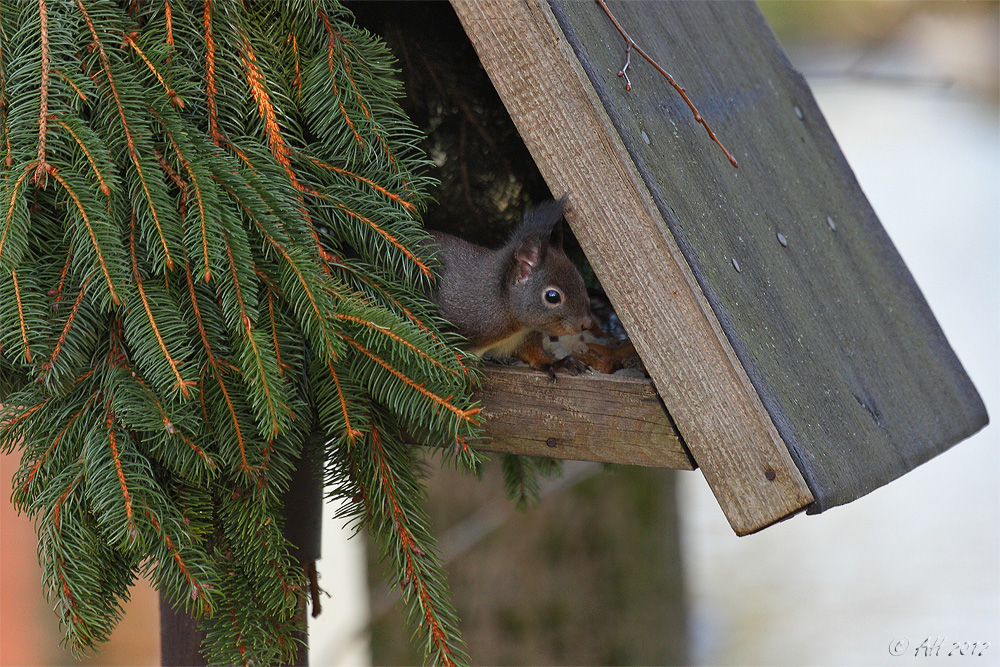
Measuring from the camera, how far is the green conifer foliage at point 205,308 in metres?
1.13

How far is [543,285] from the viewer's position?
63.7 inches

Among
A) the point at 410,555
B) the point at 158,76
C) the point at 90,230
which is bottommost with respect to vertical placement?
the point at 410,555

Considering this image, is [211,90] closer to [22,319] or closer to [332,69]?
[332,69]

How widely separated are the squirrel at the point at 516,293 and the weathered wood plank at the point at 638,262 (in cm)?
20

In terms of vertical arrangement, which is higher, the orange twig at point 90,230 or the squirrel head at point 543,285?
the squirrel head at point 543,285

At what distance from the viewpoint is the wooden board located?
1.22 m

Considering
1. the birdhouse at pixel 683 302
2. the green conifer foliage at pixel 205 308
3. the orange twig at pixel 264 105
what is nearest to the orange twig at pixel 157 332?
the green conifer foliage at pixel 205 308

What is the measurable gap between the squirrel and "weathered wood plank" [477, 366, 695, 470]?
0.42 feet

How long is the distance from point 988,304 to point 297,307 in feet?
15.1

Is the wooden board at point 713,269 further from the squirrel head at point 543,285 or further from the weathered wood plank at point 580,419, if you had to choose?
the squirrel head at point 543,285

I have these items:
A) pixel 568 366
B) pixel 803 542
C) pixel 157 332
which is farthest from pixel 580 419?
pixel 803 542

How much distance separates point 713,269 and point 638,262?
0.35ft

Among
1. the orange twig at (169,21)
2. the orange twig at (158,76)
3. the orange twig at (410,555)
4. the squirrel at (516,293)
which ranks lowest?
the orange twig at (410,555)

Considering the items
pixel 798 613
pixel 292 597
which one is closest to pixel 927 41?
pixel 798 613
